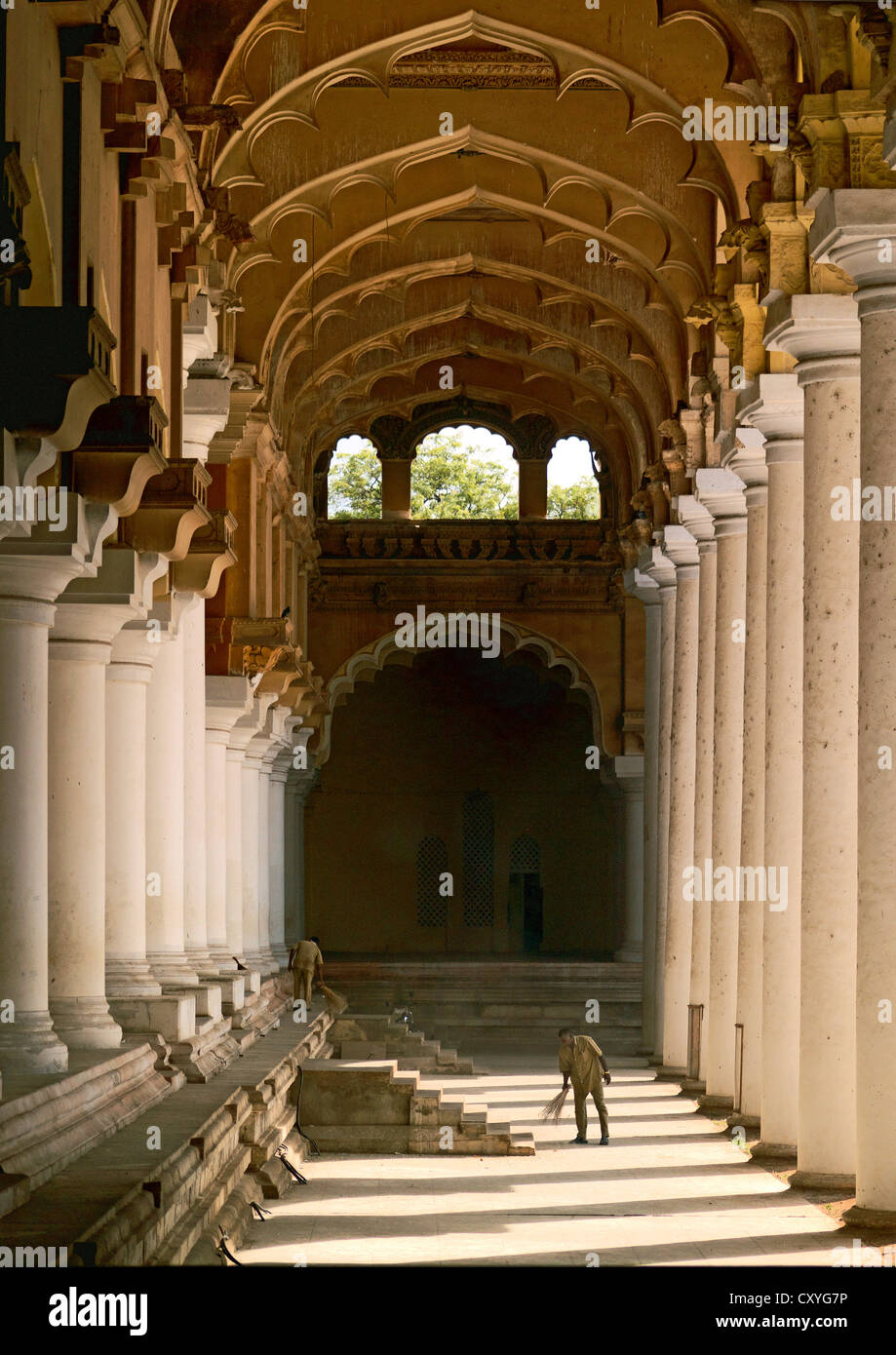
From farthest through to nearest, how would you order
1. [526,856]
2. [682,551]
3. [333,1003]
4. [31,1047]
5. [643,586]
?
[526,856]
[643,586]
[333,1003]
[682,551]
[31,1047]

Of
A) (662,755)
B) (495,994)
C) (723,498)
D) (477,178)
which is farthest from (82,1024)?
(495,994)

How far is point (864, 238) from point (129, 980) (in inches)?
238

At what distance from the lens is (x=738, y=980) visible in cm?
1521

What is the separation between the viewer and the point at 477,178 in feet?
65.3

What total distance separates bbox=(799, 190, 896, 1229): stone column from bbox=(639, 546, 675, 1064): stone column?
36.7 ft

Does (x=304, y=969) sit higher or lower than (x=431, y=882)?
lower

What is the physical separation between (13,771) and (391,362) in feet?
55.5

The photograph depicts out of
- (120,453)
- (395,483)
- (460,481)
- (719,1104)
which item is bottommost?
(719,1104)

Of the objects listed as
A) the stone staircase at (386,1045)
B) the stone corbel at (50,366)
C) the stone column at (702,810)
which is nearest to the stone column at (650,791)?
the stone staircase at (386,1045)

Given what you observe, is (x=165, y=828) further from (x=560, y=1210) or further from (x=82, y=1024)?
(x=560, y=1210)

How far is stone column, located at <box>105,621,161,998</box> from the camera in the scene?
12.4 meters

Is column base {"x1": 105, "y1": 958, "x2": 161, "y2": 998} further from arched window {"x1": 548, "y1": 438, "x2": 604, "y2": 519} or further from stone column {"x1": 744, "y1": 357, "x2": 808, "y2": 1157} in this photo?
arched window {"x1": 548, "y1": 438, "x2": 604, "y2": 519}

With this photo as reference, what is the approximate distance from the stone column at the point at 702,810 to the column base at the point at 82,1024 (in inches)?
314
